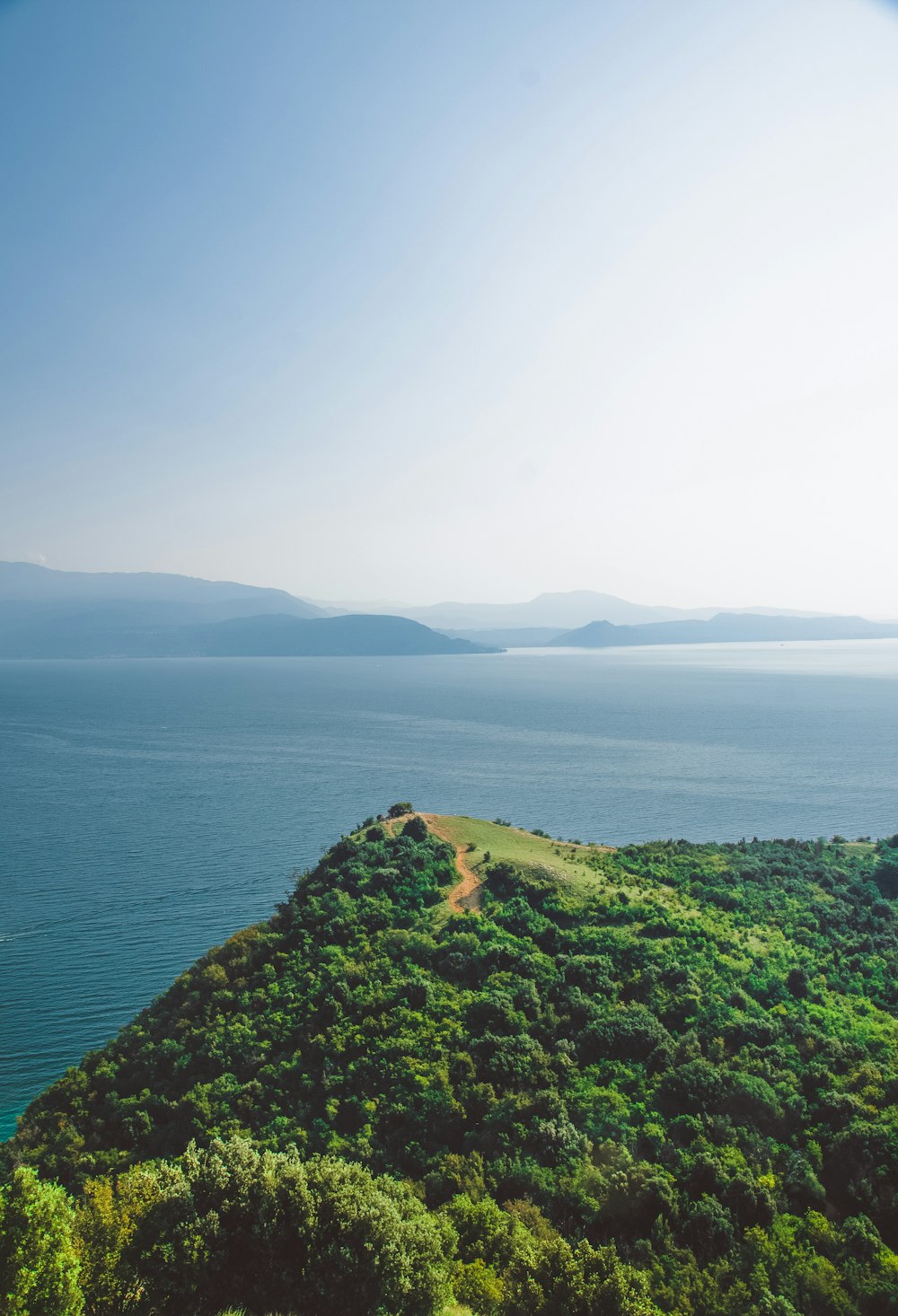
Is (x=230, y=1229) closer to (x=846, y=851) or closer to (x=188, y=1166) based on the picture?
(x=188, y=1166)

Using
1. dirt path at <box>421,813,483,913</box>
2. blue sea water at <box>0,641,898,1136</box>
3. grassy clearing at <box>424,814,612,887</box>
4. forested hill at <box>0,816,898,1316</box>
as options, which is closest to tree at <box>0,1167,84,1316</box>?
forested hill at <box>0,816,898,1316</box>

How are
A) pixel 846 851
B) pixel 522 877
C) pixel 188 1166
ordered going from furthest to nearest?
1. pixel 846 851
2. pixel 522 877
3. pixel 188 1166

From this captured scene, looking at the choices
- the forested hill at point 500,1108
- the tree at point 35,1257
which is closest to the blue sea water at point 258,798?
the forested hill at point 500,1108

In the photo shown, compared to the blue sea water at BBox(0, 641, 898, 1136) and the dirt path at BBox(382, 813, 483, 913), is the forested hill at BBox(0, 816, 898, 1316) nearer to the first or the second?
the dirt path at BBox(382, 813, 483, 913)

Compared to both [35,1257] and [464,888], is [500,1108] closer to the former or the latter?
[35,1257]

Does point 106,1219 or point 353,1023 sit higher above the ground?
point 106,1219

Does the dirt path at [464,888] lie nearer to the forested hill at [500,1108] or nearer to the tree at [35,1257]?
the forested hill at [500,1108]

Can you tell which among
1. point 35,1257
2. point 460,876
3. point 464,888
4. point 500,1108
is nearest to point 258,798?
point 460,876

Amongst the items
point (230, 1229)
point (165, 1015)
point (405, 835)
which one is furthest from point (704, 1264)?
point (405, 835)
